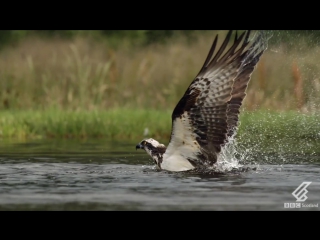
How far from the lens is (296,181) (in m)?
9.83

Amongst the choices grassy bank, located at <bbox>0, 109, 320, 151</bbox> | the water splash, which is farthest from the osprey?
grassy bank, located at <bbox>0, 109, 320, 151</bbox>

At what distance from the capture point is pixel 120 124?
51.8ft

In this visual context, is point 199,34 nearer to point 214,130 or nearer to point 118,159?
point 118,159

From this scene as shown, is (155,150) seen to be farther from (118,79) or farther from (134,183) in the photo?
(118,79)

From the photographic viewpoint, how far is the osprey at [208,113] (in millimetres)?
9938

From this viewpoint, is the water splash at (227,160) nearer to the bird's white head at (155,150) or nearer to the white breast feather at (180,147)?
the white breast feather at (180,147)

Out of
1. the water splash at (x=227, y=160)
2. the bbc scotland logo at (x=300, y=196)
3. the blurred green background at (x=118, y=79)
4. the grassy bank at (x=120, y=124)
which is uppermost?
the blurred green background at (x=118, y=79)

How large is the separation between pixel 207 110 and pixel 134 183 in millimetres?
1240

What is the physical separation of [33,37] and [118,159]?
9.02 meters

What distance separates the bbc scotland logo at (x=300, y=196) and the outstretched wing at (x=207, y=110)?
4.20 ft

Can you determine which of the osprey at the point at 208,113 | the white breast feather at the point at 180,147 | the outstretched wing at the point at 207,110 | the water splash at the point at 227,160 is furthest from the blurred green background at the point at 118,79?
the outstretched wing at the point at 207,110

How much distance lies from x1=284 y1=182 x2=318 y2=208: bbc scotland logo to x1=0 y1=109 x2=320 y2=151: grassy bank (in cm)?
540

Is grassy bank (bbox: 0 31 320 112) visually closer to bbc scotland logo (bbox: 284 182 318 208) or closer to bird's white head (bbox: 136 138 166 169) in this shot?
bird's white head (bbox: 136 138 166 169)

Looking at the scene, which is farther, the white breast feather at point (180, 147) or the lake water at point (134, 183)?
the white breast feather at point (180, 147)
